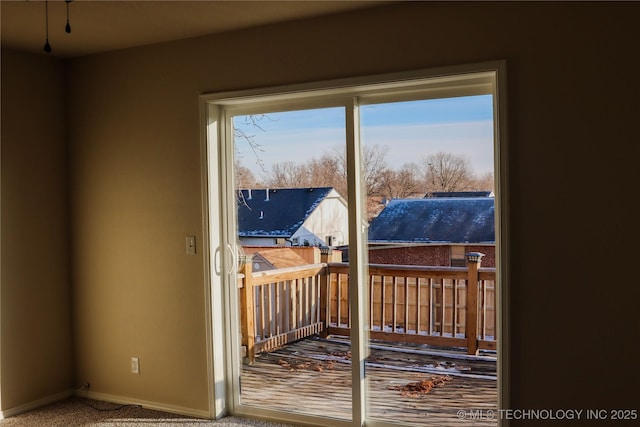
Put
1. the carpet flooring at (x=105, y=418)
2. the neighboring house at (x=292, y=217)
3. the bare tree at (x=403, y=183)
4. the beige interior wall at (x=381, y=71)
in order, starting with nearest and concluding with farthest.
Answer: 1. the beige interior wall at (x=381, y=71)
2. the bare tree at (x=403, y=183)
3. the neighboring house at (x=292, y=217)
4. the carpet flooring at (x=105, y=418)

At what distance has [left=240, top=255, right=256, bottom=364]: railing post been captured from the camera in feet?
13.6

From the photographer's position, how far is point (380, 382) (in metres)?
3.73

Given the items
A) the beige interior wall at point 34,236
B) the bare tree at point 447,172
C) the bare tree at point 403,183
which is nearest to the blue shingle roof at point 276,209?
the bare tree at point 403,183

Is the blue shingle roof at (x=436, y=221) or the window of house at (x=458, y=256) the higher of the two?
the blue shingle roof at (x=436, y=221)

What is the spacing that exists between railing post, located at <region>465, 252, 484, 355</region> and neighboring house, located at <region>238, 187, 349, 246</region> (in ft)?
2.43

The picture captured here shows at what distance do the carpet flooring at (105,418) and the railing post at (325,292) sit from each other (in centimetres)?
67

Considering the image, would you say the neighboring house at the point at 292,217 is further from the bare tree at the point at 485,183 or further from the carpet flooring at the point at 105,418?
the carpet flooring at the point at 105,418

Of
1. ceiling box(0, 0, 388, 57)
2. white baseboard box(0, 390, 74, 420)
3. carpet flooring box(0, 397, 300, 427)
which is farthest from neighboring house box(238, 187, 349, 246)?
white baseboard box(0, 390, 74, 420)

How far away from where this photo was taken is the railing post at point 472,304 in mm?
3467

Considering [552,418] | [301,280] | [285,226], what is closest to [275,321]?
[301,280]

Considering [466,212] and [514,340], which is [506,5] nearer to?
[466,212]

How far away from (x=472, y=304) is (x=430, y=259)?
1.09 ft

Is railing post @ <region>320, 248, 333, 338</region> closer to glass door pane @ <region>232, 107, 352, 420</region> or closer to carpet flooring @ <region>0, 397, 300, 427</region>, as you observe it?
glass door pane @ <region>232, 107, 352, 420</region>

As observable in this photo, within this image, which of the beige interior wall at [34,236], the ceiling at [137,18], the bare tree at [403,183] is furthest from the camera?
the beige interior wall at [34,236]
